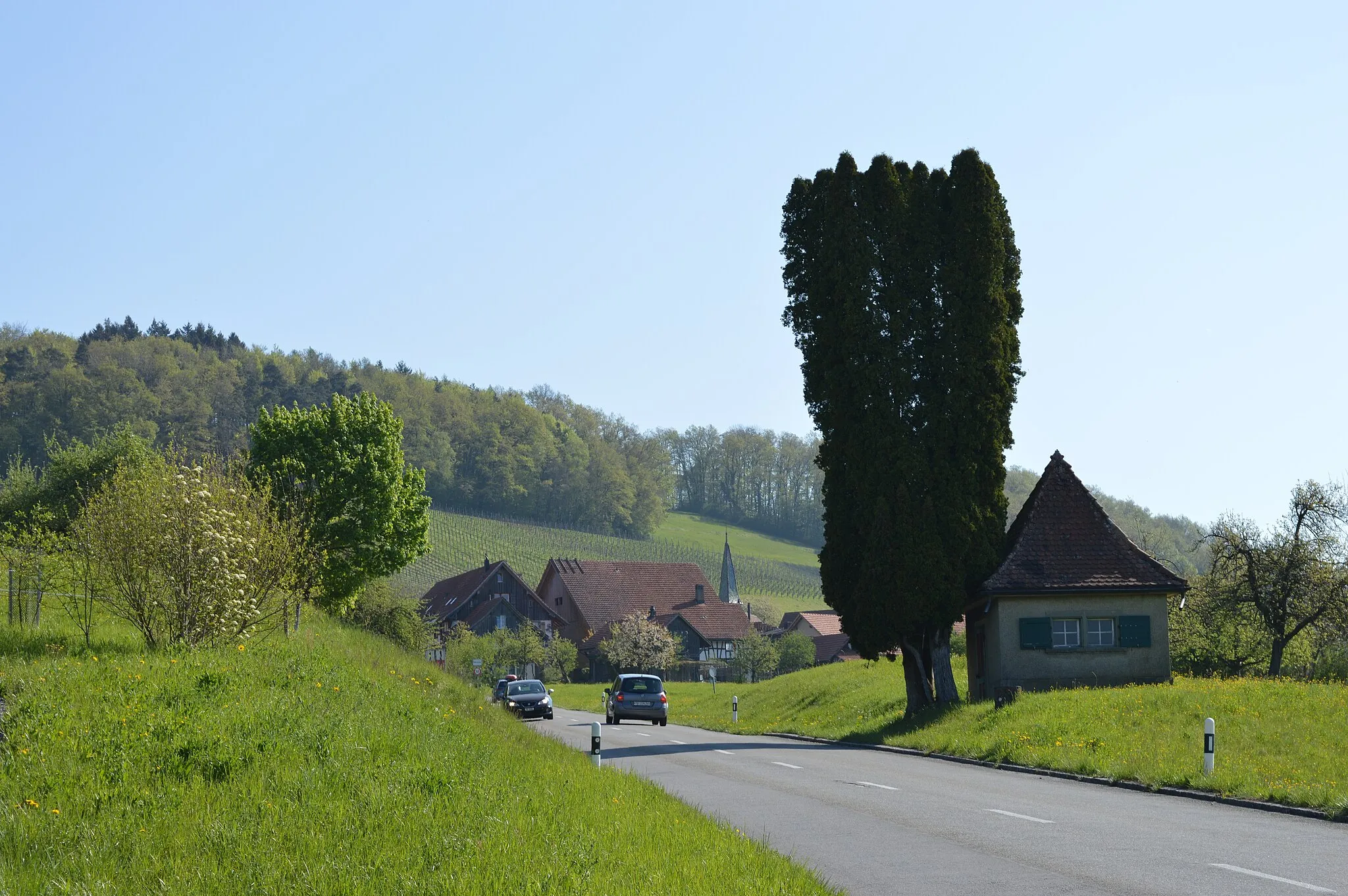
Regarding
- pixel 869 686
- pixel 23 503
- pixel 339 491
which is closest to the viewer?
pixel 869 686

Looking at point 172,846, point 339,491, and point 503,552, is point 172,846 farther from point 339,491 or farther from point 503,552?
point 503,552

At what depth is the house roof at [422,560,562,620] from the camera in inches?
4035

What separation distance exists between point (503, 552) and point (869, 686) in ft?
288

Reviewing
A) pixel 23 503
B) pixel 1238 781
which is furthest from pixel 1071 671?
pixel 23 503

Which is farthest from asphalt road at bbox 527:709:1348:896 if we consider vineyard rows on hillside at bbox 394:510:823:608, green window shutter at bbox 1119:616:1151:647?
vineyard rows on hillside at bbox 394:510:823:608

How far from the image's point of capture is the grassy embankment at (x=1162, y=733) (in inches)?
680

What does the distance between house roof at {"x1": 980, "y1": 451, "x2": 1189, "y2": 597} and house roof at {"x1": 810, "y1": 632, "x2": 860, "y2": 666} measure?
232 feet

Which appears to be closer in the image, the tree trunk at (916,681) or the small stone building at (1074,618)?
the small stone building at (1074,618)

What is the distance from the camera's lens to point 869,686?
3981 cm

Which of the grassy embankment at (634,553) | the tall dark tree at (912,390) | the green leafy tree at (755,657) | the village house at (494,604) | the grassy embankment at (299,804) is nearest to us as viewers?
the grassy embankment at (299,804)

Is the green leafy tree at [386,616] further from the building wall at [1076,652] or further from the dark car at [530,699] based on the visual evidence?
the building wall at [1076,652]

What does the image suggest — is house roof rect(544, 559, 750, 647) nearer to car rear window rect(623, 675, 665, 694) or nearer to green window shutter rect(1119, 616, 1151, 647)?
car rear window rect(623, 675, 665, 694)

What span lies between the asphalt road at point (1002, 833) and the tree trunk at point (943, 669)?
391 inches

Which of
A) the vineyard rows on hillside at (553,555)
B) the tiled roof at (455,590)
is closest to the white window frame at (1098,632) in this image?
the tiled roof at (455,590)
